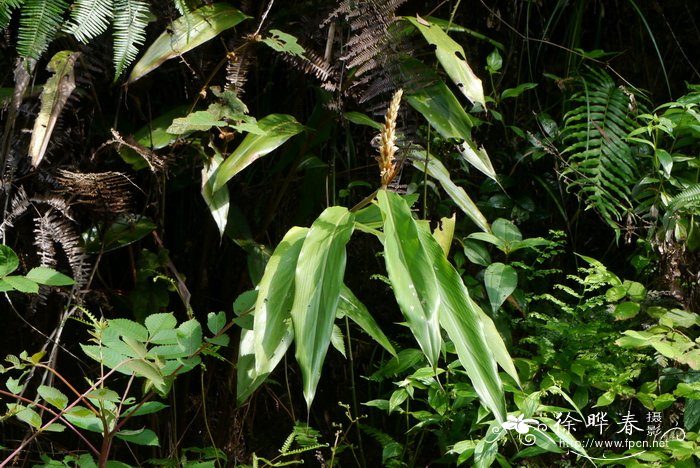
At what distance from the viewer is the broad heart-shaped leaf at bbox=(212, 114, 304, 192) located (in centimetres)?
139

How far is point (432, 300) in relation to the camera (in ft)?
3.26

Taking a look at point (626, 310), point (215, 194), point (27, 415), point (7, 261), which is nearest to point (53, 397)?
point (27, 415)

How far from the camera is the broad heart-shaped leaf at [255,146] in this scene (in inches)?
54.7

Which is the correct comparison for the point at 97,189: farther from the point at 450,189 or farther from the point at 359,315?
the point at 450,189

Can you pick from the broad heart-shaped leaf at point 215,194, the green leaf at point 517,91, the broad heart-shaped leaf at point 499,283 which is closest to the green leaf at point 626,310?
the broad heart-shaped leaf at point 499,283

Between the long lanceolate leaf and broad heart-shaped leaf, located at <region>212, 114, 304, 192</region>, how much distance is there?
39 cm

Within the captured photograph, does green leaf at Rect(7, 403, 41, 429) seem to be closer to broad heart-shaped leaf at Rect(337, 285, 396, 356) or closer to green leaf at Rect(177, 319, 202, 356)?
green leaf at Rect(177, 319, 202, 356)

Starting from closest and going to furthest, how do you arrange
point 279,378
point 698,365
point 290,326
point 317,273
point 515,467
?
1. point 317,273
2. point 290,326
3. point 698,365
4. point 515,467
5. point 279,378

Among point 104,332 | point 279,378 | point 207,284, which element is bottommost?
point 279,378

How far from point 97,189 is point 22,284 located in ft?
0.97

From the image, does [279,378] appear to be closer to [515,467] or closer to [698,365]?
[515,467]

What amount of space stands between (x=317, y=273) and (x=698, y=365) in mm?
840

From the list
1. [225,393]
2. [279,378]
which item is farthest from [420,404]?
[225,393]

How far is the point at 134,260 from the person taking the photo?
5.45 ft
